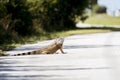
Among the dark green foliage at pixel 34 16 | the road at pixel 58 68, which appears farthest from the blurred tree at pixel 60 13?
the road at pixel 58 68

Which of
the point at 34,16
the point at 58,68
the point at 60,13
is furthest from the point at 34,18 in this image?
the point at 58,68

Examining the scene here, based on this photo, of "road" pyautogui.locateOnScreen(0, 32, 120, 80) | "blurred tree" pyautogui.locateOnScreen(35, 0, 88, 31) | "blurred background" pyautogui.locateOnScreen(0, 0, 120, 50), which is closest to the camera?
"road" pyautogui.locateOnScreen(0, 32, 120, 80)

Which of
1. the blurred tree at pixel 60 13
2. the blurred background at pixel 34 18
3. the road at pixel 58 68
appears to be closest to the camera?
the road at pixel 58 68

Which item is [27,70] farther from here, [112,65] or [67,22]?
[67,22]

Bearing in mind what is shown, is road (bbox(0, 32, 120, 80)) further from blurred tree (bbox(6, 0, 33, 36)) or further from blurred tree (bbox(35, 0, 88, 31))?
blurred tree (bbox(35, 0, 88, 31))

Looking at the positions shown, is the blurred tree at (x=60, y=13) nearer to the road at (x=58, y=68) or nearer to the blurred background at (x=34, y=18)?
the blurred background at (x=34, y=18)

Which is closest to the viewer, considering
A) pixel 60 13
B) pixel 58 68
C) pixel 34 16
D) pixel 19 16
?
pixel 58 68

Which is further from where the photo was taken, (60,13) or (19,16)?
(60,13)

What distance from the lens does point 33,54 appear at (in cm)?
2317

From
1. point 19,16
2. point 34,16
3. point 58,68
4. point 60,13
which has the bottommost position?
point 60,13

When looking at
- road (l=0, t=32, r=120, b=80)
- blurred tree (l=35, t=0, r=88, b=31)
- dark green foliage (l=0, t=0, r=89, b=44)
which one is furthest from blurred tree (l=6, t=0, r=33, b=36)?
road (l=0, t=32, r=120, b=80)

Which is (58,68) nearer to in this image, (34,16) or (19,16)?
(19,16)

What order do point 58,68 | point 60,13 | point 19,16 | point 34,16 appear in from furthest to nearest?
1. point 60,13
2. point 34,16
3. point 19,16
4. point 58,68

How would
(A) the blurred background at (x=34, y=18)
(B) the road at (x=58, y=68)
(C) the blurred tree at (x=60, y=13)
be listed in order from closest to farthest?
1. (B) the road at (x=58, y=68)
2. (A) the blurred background at (x=34, y=18)
3. (C) the blurred tree at (x=60, y=13)
